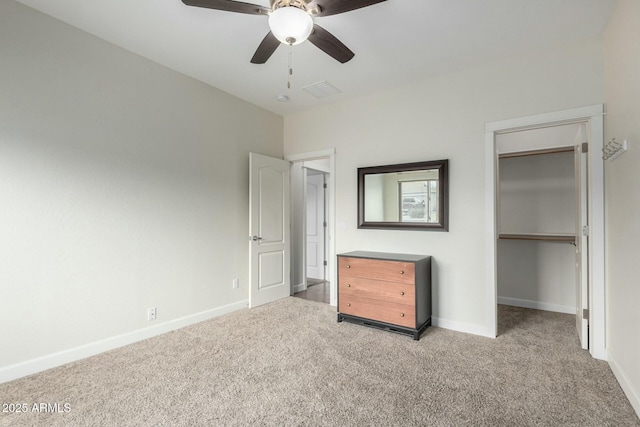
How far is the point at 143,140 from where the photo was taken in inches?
121

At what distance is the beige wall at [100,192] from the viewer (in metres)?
2.31

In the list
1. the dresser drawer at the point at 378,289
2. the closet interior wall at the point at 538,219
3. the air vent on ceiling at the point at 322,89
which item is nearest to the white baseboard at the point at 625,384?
the dresser drawer at the point at 378,289

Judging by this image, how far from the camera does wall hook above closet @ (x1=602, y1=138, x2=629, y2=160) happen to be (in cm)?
208

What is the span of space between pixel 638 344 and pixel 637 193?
3.04 feet

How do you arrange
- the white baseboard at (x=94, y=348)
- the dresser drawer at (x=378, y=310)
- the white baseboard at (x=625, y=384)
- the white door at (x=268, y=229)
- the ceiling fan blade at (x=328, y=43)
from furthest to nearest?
the white door at (x=268, y=229) → the dresser drawer at (x=378, y=310) → the white baseboard at (x=94, y=348) → the ceiling fan blade at (x=328, y=43) → the white baseboard at (x=625, y=384)

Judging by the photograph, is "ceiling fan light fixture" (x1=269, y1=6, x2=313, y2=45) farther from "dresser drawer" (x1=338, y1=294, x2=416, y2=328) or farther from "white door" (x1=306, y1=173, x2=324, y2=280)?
"white door" (x1=306, y1=173, x2=324, y2=280)

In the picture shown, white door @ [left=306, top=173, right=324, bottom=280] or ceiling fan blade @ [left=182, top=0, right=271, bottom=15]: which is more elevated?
ceiling fan blade @ [left=182, top=0, right=271, bottom=15]

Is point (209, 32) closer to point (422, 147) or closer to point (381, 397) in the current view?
point (422, 147)

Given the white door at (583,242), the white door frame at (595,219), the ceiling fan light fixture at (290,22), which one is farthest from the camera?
the white door at (583,242)

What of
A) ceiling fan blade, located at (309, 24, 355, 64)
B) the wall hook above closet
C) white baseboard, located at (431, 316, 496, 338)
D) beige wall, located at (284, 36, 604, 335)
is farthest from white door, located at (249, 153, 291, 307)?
the wall hook above closet

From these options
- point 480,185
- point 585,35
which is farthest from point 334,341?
point 585,35

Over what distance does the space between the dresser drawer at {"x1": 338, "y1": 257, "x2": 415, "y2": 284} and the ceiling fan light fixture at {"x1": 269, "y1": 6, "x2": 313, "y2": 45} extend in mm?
2220

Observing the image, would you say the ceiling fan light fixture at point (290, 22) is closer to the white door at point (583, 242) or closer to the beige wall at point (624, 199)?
the beige wall at point (624, 199)

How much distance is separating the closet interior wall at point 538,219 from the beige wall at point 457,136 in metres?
1.01
